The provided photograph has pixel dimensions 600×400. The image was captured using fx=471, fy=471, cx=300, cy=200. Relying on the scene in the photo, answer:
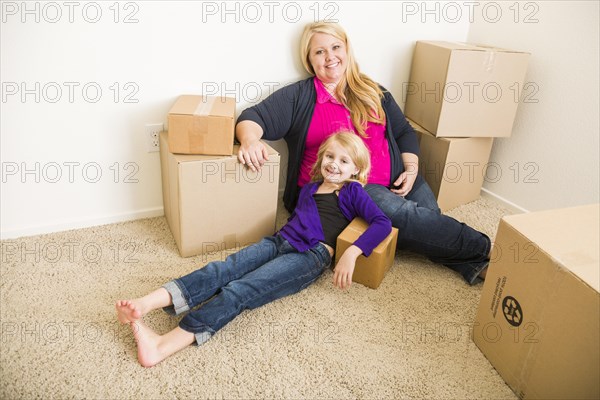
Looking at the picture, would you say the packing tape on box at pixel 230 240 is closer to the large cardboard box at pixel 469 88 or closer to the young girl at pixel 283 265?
the young girl at pixel 283 265

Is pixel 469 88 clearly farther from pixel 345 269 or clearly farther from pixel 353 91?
pixel 345 269

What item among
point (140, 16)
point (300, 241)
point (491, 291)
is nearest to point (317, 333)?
point (300, 241)

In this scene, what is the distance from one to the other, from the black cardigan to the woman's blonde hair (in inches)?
2.9

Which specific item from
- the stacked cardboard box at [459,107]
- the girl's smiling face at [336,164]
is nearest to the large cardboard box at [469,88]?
the stacked cardboard box at [459,107]

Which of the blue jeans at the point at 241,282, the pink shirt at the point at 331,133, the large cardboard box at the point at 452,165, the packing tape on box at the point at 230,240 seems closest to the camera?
the blue jeans at the point at 241,282

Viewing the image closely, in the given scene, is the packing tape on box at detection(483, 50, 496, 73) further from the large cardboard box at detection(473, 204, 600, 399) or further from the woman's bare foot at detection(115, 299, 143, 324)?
the woman's bare foot at detection(115, 299, 143, 324)

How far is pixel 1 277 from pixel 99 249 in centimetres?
30

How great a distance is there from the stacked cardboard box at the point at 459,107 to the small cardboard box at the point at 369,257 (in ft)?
1.96

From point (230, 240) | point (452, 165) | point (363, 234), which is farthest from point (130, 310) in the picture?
point (452, 165)

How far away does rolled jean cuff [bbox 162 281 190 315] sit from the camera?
4.19ft

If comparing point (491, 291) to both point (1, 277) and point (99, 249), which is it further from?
point (1, 277)

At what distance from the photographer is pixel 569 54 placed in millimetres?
1793

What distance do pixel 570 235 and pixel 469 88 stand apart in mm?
913

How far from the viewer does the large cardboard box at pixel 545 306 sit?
96cm
